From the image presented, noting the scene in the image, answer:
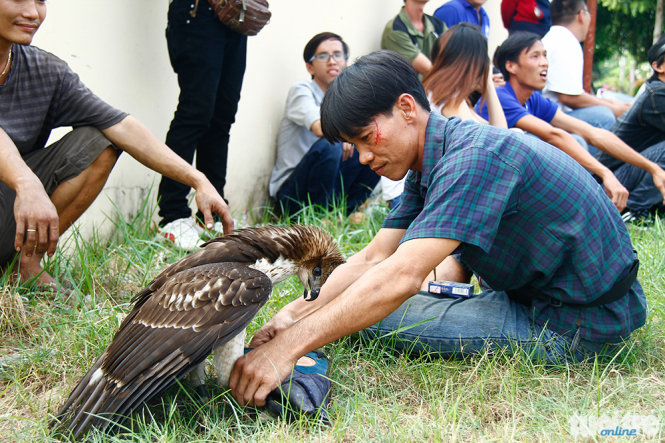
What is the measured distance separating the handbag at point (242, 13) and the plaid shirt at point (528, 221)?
200cm

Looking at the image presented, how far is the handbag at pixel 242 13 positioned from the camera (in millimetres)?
4367

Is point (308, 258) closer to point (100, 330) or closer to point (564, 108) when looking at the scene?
point (100, 330)

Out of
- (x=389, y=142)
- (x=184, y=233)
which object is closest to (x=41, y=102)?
(x=184, y=233)

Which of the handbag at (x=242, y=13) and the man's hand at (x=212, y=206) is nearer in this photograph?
the man's hand at (x=212, y=206)

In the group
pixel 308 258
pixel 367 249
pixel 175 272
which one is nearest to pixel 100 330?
pixel 175 272

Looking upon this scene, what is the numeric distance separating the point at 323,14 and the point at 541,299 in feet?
15.3

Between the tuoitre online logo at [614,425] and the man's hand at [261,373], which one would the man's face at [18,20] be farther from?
the tuoitre online logo at [614,425]

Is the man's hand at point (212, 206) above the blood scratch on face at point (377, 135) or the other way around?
the other way around

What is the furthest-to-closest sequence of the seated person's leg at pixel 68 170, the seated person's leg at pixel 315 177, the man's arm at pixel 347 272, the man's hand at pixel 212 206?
the seated person's leg at pixel 315 177
the seated person's leg at pixel 68 170
the man's hand at pixel 212 206
the man's arm at pixel 347 272

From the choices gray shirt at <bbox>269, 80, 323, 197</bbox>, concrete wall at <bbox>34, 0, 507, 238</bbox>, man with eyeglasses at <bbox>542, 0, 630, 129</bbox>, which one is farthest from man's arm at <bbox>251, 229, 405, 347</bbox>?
man with eyeglasses at <bbox>542, 0, 630, 129</bbox>

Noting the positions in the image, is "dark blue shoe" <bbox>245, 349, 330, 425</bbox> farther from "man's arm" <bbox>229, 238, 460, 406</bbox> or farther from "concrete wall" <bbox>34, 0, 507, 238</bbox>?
"concrete wall" <bbox>34, 0, 507, 238</bbox>

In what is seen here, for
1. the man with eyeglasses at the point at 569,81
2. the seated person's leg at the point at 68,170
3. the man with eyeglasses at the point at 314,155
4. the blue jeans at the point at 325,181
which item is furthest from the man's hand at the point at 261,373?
the man with eyeglasses at the point at 569,81

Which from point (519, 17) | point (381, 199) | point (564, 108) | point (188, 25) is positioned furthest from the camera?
point (519, 17)

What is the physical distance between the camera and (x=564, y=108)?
7.44 m
